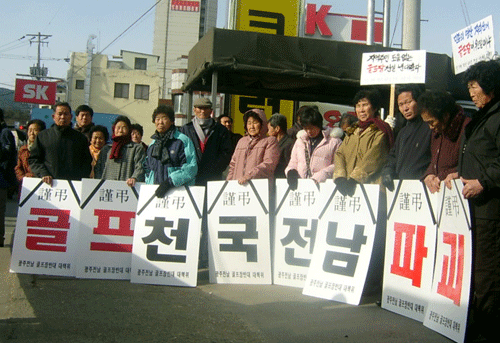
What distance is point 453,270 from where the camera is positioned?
491 cm

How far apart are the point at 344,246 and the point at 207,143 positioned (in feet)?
8.25

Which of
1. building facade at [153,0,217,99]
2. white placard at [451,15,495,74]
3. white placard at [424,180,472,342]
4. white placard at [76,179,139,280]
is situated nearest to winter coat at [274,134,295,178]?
white placard at [76,179,139,280]

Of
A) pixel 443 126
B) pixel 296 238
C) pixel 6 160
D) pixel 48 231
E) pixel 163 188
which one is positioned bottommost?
pixel 48 231

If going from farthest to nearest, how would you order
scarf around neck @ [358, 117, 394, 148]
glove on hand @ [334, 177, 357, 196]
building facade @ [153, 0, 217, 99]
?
building facade @ [153, 0, 217, 99], scarf around neck @ [358, 117, 394, 148], glove on hand @ [334, 177, 357, 196]

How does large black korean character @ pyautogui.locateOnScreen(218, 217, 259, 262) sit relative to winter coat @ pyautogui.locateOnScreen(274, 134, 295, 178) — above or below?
below

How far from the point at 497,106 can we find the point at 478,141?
11.4 inches

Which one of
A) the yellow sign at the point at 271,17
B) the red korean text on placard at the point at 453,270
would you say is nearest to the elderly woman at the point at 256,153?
the red korean text on placard at the point at 453,270

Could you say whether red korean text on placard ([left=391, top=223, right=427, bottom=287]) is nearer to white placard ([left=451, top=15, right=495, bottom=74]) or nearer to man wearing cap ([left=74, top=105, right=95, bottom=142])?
white placard ([left=451, top=15, right=495, bottom=74])

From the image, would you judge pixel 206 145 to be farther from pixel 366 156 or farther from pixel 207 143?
pixel 366 156

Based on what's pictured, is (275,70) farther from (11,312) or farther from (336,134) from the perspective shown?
(11,312)

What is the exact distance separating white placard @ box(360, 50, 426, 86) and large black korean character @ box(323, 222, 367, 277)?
7.22 feet

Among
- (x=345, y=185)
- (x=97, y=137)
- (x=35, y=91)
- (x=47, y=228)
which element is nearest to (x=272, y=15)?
(x=97, y=137)

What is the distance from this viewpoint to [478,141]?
4.82 meters

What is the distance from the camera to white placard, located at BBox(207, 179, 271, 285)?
699 cm
